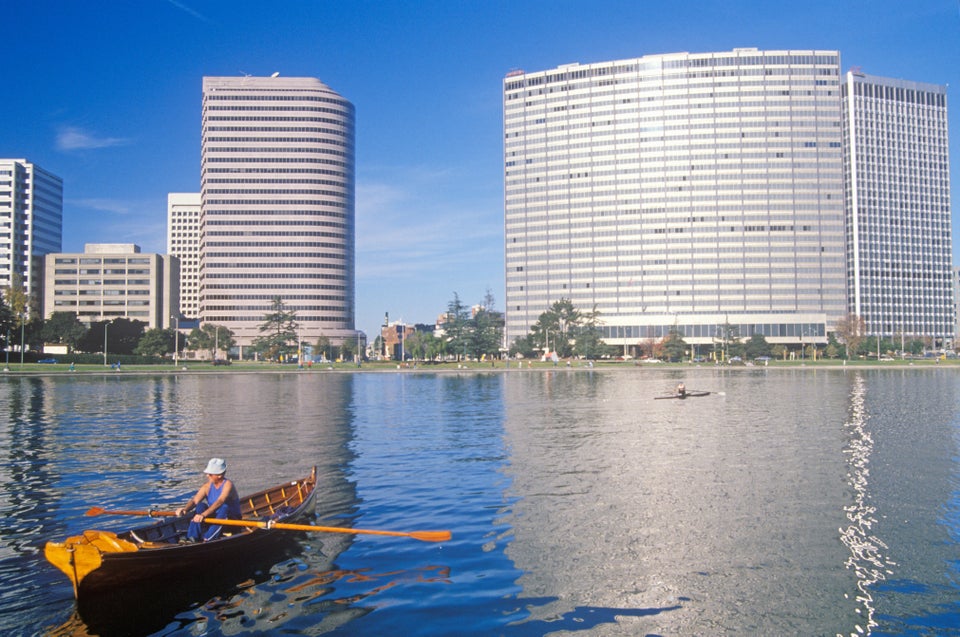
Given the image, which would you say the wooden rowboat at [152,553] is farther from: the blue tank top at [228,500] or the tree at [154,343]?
the tree at [154,343]

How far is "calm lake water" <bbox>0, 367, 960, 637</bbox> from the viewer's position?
1445cm

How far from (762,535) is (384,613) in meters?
11.7

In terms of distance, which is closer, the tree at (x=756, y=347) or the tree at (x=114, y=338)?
the tree at (x=114, y=338)

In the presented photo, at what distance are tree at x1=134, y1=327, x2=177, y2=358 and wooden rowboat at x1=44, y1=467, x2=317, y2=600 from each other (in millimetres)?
162867

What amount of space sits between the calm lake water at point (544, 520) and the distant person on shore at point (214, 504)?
164 cm

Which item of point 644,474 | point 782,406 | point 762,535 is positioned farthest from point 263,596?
point 782,406

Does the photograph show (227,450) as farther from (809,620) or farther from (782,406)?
(782,406)

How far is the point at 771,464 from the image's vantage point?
101 ft

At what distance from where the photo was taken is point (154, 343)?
173750 mm

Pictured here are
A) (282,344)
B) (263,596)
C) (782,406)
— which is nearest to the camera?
(263,596)

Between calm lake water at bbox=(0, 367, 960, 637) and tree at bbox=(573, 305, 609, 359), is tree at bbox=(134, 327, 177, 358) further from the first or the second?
calm lake water at bbox=(0, 367, 960, 637)

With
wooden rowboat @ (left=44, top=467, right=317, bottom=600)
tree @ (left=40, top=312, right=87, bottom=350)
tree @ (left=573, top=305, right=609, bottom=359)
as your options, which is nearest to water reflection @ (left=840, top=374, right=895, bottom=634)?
wooden rowboat @ (left=44, top=467, right=317, bottom=600)

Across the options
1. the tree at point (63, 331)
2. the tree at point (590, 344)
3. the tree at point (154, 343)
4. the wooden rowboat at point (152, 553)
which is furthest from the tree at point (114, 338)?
the wooden rowboat at point (152, 553)

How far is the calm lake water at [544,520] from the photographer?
1445 centimetres
